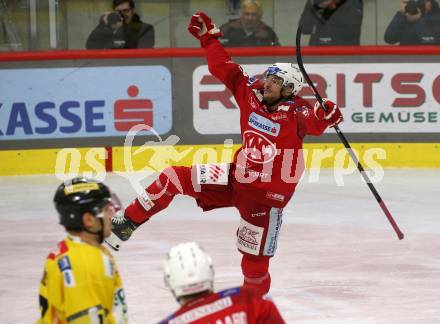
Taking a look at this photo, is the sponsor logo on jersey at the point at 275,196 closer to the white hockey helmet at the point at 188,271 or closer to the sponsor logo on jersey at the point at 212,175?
the sponsor logo on jersey at the point at 212,175

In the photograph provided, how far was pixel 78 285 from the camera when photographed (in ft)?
11.5

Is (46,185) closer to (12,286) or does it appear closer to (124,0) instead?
(124,0)

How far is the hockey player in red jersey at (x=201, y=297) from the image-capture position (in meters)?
3.19

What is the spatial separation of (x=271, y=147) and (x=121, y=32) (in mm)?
5264

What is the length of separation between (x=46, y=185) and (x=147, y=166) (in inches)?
44.9

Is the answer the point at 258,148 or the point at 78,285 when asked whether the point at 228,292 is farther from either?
the point at 258,148

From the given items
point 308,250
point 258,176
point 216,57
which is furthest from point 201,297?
point 308,250

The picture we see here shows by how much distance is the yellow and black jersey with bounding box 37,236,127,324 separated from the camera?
11.5ft

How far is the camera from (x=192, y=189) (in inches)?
241

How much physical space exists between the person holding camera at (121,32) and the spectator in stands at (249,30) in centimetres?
79

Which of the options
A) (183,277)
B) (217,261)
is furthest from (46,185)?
(183,277)

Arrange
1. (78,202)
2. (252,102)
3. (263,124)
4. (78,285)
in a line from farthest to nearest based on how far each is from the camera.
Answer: (252,102) → (263,124) → (78,202) → (78,285)

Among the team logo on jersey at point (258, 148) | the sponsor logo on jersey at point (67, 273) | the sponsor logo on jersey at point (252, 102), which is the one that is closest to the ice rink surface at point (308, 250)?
the team logo on jersey at point (258, 148)

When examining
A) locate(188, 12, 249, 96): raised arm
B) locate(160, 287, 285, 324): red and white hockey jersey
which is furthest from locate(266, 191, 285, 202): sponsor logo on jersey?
locate(160, 287, 285, 324): red and white hockey jersey
